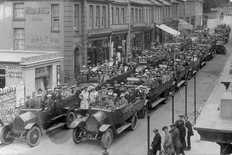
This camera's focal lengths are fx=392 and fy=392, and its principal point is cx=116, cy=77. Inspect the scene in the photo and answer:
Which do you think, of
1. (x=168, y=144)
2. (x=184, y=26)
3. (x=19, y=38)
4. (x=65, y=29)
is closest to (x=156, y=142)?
(x=168, y=144)

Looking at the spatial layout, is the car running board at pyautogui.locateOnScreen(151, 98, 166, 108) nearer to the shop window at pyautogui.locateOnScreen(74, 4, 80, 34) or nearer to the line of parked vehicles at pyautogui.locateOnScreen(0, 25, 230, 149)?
the line of parked vehicles at pyautogui.locateOnScreen(0, 25, 230, 149)

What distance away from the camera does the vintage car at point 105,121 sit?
14102mm

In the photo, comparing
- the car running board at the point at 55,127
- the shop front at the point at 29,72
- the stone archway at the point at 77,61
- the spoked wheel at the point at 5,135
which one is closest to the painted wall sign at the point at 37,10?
the stone archway at the point at 77,61

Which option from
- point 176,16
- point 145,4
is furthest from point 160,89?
point 176,16

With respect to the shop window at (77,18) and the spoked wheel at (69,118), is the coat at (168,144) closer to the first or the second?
the spoked wheel at (69,118)

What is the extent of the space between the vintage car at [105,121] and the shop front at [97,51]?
16129mm

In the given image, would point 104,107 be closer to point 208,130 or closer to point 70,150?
point 70,150

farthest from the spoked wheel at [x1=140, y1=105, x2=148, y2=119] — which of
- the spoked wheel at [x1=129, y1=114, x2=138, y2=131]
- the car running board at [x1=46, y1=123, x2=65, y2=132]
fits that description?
the car running board at [x1=46, y1=123, x2=65, y2=132]

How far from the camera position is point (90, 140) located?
50.0ft

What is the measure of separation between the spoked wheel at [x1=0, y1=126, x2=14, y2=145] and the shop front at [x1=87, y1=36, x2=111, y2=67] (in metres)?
17.3

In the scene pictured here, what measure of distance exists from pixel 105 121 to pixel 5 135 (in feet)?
12.3

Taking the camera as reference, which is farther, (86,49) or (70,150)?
(86,49)

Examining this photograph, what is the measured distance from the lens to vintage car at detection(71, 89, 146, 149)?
14.1m

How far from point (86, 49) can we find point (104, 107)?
1626 centimetres
